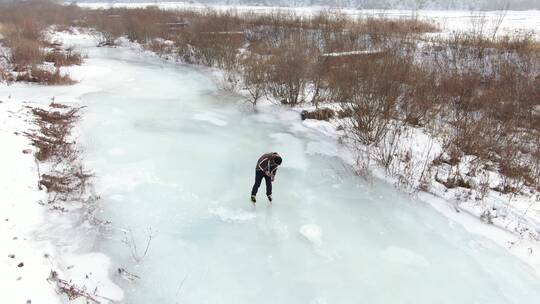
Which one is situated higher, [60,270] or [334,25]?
[334,25]

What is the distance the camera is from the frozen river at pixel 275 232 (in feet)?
15.8

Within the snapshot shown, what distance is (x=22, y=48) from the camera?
1625cm

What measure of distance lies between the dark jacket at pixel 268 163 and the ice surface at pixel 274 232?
79cm

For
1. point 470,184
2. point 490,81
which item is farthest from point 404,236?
point 490,81

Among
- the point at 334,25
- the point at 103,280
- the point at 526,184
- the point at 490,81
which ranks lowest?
the point at 103,280

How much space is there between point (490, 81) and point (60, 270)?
11.8 metres

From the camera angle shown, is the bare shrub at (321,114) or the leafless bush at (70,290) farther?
the bare shrub at (321,114)

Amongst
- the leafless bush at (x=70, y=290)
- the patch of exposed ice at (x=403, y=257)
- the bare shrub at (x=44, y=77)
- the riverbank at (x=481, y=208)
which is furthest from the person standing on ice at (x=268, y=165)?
the bare shrub at (x=44, y=77)

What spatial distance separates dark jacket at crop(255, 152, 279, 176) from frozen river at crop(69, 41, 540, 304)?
0.79 m

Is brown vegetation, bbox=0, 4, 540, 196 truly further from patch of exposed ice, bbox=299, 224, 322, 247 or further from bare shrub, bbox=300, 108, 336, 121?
patch of exposed ice, bbox=299, 224, 322, 247

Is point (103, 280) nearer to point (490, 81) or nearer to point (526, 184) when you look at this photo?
point (526, 184)

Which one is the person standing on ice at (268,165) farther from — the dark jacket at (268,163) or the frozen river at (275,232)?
the frozen river at (275,232)

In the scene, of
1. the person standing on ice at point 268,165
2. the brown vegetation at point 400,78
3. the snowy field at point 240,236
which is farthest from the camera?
the brown vegetation at point 400,78

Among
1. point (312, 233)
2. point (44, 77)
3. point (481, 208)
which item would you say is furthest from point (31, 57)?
point (481, 208)
